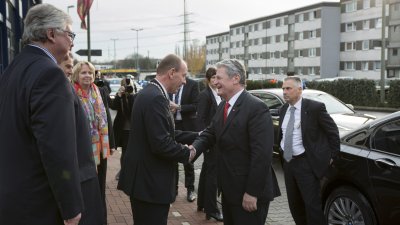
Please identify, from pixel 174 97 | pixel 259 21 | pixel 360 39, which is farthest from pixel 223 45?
pixel 174 97

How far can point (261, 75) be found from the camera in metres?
93.2

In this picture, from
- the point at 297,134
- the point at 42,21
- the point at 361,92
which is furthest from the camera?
the point at 361,92

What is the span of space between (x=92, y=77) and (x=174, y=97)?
1.97 metres

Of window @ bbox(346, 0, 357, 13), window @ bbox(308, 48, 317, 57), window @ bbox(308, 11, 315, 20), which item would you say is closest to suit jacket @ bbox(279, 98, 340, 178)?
window @ bbox(346, 0, 357, 13)

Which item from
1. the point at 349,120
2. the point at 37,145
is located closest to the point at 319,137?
the point at 37,145

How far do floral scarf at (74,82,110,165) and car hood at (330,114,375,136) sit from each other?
5.25 metres

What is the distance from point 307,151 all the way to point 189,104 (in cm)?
245

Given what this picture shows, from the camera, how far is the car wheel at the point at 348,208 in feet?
14.4

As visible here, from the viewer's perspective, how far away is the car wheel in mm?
4385

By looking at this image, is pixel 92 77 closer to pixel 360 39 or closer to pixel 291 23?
pixel 360 39

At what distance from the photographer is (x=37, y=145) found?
2420 millimetres

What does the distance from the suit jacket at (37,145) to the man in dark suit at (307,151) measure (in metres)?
2.91

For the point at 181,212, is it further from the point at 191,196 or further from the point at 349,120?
the point at 349,120

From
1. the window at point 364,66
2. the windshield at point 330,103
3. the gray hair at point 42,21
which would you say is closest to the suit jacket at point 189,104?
the gray hair at point 42,21
